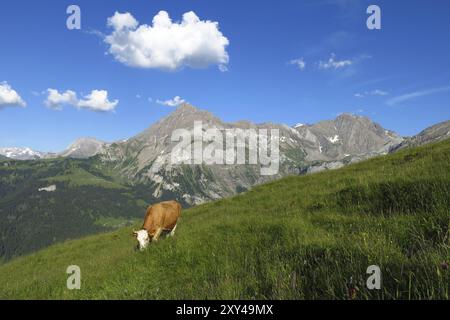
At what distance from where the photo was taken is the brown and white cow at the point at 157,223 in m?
18.7

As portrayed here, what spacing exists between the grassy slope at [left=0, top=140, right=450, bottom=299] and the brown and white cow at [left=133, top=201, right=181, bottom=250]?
4.68 m

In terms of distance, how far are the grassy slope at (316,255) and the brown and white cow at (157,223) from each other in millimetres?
4677

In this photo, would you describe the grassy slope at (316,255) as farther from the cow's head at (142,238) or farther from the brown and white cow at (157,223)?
the brown and white cow at (157,223)

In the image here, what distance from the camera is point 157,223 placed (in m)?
20.4

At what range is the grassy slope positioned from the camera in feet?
20.7

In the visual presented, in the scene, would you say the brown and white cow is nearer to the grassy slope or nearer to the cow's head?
the cow's head

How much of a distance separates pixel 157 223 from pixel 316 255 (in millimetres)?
13113

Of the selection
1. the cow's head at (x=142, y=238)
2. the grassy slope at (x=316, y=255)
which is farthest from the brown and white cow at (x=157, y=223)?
the grassy slope at (x=316, y=255)

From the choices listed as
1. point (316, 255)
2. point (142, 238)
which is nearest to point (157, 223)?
point (142, 238)
